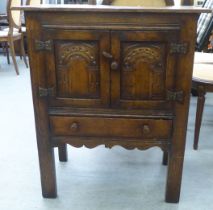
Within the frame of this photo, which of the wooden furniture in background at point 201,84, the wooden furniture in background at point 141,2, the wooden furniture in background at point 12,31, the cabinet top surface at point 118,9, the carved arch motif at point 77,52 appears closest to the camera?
the cabinet top surface at point 118,9

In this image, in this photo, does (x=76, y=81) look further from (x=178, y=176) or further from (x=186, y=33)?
(x=178, y=176)

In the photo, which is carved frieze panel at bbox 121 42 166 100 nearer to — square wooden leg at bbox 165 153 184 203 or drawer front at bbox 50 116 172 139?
drawer front at bbox 50 116 172 139

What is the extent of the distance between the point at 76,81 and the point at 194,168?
92cm

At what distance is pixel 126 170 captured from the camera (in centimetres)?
174

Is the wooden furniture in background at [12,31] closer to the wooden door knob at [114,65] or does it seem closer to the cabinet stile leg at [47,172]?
the cabinet stile leg at [47,172]

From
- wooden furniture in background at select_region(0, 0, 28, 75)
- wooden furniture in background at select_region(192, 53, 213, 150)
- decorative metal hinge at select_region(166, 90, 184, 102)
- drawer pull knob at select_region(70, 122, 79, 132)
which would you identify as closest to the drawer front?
drawer pull knob at select_region(70, 122, 79, 132)

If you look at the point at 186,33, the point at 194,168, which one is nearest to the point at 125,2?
the point at 186,33

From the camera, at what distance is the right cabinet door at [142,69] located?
1.17 meters

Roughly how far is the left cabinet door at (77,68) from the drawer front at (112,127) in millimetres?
72

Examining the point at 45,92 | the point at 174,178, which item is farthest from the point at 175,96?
the point at 45,92

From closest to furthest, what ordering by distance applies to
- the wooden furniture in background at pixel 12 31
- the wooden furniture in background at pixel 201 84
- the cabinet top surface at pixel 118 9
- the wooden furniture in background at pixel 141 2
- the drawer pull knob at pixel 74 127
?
the cabinet top surface at pixel 118 9 < the drawer pull knob at pixel 74 127 < the wooden furniture in background at pixel 141 2 < the wooden furniture in background at pixel 201 84 < the wooden furniture in background at pixel 12 31

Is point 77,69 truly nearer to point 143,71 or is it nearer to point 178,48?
point 143,71

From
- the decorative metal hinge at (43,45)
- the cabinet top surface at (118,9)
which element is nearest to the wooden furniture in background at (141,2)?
the cabinet top surface at (118,9)

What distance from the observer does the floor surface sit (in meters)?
1.48
